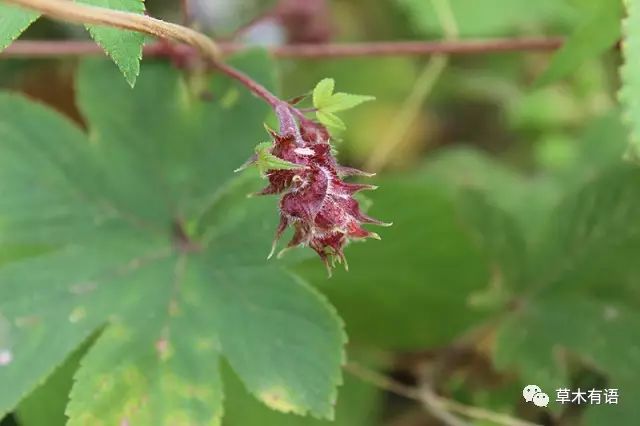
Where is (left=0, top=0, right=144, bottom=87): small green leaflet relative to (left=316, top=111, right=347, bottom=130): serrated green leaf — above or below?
below

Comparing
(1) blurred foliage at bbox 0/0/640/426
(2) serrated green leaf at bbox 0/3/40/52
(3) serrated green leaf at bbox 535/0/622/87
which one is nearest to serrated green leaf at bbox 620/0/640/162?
(1) blurred foliage at bbox 0/0/640/426

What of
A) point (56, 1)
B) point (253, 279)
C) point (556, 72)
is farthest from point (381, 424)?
point (56, 1)

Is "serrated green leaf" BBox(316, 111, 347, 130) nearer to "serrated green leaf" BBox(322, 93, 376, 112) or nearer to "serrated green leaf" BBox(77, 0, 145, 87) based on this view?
"serrated green leaf" BBox(322, 93, 376, 112)

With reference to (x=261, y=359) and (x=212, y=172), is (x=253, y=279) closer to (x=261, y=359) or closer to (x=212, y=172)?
(x=261, y=359)

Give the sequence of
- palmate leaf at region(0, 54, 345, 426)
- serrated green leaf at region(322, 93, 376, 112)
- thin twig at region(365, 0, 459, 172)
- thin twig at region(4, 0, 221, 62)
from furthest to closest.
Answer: thin twig at region(365, 0, 459, 172) < palmate leaf at region(0, 54, 345, 426) < serrated green leaf at region(322, 93, 376, 112) < thin twig at region(4, 0, 221, 62)

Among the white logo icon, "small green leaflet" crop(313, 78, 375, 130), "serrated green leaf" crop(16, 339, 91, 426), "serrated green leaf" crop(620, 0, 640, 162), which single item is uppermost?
"serrated green leaf" crop(620, 0, 640, 162)

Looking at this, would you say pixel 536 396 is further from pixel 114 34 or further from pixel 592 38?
pixel 114 34
